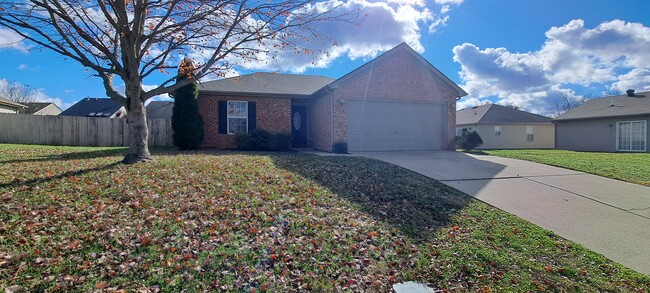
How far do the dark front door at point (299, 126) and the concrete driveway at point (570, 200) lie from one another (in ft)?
24.3

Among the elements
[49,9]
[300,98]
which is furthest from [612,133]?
[49,9]

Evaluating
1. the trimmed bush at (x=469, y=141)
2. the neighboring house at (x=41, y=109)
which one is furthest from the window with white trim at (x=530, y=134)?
the neighboring house at (x=41, y=109)

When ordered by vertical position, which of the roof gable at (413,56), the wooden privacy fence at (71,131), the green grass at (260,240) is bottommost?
the green grass at (260,240)

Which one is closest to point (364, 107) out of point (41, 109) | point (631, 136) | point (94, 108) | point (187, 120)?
point (187, 120)

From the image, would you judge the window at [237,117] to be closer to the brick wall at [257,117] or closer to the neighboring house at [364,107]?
the neighboring house at [364,107]

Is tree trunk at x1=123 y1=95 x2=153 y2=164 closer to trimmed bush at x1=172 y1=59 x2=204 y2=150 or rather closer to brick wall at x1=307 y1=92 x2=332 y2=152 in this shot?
trimmed bush at x1=172 y1=59 x2=204 y2=150

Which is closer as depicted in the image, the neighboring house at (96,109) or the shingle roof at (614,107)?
the shingle roof at (614,107)

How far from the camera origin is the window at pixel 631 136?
17891mm

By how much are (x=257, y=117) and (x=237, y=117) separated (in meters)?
0.95

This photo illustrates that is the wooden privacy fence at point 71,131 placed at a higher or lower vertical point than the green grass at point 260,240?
higher

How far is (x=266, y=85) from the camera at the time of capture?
15.0 metres

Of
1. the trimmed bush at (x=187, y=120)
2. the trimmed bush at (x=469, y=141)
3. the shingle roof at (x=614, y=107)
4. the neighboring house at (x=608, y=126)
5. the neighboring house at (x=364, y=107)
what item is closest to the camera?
the trimmed bush at (x=187, y=120)

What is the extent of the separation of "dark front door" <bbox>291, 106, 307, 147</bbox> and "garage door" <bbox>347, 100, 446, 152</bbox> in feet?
12.0

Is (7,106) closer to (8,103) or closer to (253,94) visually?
(8,103)
